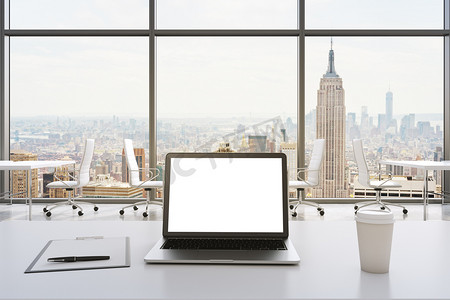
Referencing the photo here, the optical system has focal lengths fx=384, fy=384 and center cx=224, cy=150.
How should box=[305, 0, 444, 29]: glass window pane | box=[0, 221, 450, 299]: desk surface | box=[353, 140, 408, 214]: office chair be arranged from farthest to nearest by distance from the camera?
box=[305, 0, 444, 29]: glass window pane → box=[353, 140, 408, 214]: office chair → box=[0, 221, 450, 299]: desk surface

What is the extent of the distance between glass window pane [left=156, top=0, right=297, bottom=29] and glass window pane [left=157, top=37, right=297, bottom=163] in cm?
20

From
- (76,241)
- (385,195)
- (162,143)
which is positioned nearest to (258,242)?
(76,241)

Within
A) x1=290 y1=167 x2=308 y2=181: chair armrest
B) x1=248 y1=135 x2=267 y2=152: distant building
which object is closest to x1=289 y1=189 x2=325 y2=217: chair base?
x1=290 y1=167 x2=308 y2=181: chair armrest

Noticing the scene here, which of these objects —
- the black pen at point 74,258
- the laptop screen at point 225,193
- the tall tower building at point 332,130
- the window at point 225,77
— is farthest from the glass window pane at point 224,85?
the black pen at point 74,258

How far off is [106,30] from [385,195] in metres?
4.49

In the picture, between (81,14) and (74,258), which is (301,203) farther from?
(74,258)

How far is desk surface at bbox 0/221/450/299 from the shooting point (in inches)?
24.6

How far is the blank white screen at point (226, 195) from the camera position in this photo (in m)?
0.93

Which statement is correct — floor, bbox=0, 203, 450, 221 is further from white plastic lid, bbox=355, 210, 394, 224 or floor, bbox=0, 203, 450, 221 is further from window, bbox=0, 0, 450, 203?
white plastic lid, bbox=355, 210, 394, 224

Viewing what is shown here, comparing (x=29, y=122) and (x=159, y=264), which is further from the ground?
(x=29, y=122)

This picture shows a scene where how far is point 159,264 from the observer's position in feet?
2.52

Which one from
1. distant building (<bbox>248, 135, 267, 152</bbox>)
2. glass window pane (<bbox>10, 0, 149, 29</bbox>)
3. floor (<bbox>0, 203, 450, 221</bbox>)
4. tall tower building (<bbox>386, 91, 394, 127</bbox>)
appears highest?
glass window pane (<bbox>10, 0, 149, 29</bbox>)

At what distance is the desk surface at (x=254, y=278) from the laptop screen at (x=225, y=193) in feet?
0.31

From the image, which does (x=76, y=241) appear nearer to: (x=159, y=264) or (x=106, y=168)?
(x=159, y=264)
